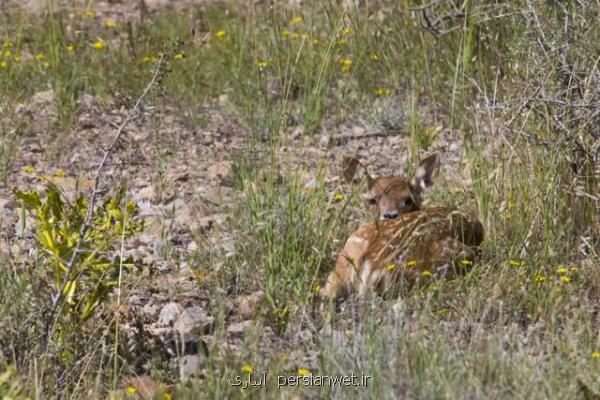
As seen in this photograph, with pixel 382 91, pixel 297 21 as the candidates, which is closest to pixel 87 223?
pixel 382 91

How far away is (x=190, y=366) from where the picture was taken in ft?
18.3

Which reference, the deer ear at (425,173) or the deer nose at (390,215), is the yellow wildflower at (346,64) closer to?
the deer ear at (425,173)

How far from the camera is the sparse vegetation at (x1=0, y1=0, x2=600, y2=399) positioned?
5.27 meters

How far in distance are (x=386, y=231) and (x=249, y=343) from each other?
1201 millimetres

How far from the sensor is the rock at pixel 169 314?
247 inches

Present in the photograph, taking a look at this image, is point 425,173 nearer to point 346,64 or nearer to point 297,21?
point 346,64

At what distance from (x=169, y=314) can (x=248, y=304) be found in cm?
37

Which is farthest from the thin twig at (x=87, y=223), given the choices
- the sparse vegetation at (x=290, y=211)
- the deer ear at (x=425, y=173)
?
the deer ear at (x=425, y=173)

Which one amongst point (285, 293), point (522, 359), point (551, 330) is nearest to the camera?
point (522, 359)

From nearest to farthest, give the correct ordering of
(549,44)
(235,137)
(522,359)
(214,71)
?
(522,359) < (549,44) < (235,137) < (214,71)

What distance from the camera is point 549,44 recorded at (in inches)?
267

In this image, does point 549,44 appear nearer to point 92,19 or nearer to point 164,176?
point 164,176

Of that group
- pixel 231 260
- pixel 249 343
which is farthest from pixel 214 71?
pixel 249 343

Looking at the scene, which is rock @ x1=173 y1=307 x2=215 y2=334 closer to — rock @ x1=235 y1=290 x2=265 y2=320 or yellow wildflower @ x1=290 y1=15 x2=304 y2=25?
rock @ x1=235 y1=290 x2=265 y2=320
